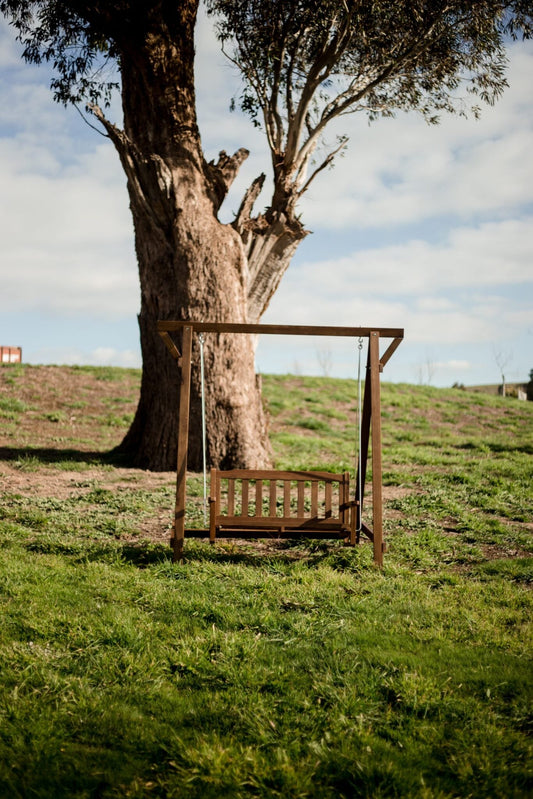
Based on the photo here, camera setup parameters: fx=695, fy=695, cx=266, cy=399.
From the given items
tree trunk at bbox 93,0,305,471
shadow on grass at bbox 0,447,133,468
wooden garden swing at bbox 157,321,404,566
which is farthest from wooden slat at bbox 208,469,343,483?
shadow on grass at bbox 0,447,133,468

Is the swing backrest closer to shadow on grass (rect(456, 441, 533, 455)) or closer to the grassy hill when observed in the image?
the grassy hill

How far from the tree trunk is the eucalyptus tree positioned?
2 cm

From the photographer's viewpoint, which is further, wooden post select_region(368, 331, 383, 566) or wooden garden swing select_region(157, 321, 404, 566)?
wooden post select_region(368, 331, 383, 566)

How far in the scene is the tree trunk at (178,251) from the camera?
11.4 meters

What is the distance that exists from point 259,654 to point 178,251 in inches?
320

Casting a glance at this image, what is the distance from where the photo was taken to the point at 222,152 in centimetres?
1238

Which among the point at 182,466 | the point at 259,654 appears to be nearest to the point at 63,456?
the point at 182,466

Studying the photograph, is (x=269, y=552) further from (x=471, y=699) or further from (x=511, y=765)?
(x=511, y=765)

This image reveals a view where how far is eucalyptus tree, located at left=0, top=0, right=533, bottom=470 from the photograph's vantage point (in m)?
11.5

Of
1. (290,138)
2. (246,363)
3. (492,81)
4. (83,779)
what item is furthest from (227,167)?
(83,779)

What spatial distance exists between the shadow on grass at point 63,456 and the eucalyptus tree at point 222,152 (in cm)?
30

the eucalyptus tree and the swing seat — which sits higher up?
the eucalyptus tree

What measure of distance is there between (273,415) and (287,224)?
6.40 meters

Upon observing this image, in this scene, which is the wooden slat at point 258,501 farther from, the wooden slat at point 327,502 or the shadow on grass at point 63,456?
the shadow on grass at point 63,456
